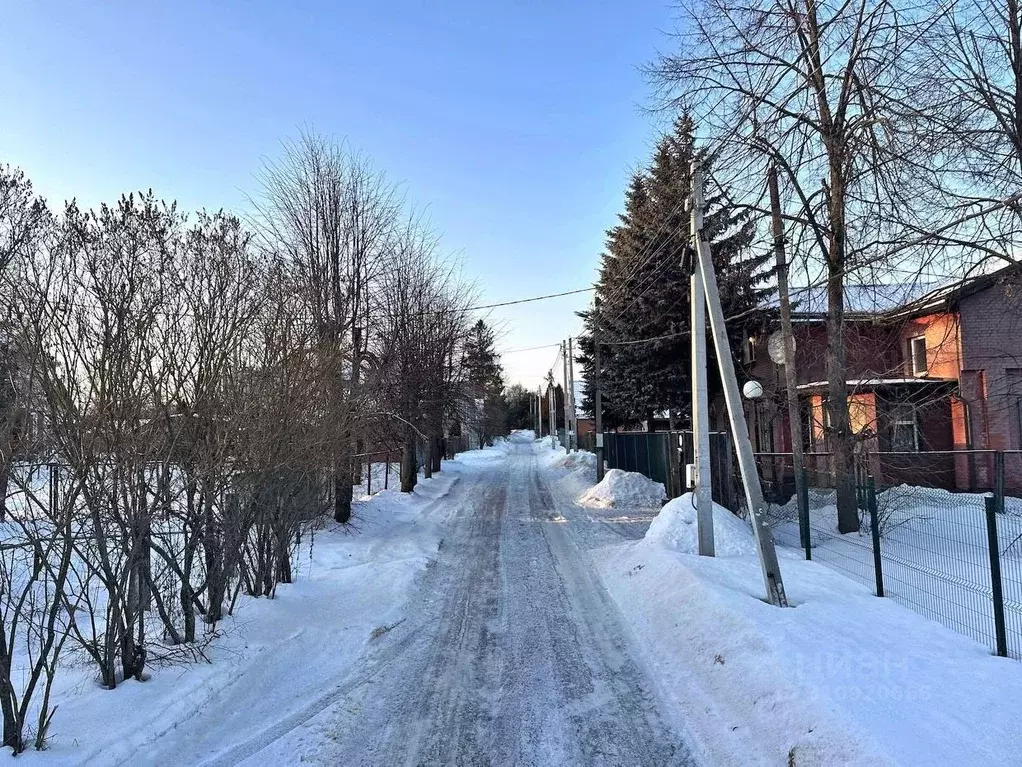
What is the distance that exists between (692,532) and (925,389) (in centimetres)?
1111

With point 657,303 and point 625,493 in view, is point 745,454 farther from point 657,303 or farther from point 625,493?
point 657,303

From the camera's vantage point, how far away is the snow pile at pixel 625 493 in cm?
1828

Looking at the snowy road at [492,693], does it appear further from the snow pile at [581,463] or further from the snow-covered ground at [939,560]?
the snow pile at [581,463]

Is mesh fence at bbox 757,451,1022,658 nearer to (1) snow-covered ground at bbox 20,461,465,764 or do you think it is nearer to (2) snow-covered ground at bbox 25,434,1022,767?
(2) snow-covered ground at bbox 25,434,1022,767

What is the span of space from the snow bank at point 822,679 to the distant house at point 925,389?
6.31m

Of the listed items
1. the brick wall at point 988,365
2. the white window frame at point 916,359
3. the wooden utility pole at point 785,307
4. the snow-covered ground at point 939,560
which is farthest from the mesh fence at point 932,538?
the white window frame at point 916,359

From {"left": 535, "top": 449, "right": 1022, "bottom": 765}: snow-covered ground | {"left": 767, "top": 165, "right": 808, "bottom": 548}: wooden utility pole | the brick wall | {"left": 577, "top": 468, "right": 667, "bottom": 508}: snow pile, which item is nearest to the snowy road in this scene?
{"left": 535, "top": 449, "right": 1022, "bottom": 765}: snow-covered ground

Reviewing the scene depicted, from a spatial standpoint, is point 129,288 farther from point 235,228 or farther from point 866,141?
point 866,141

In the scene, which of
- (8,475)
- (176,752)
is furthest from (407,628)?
(8,475)

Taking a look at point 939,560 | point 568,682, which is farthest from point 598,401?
point 568,682

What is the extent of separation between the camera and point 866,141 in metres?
9.05

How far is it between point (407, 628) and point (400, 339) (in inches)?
482

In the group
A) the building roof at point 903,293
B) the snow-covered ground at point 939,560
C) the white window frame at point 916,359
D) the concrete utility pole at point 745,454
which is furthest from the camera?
the white window frame at point 916,359

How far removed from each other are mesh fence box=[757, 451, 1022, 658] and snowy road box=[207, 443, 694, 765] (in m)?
3.26
